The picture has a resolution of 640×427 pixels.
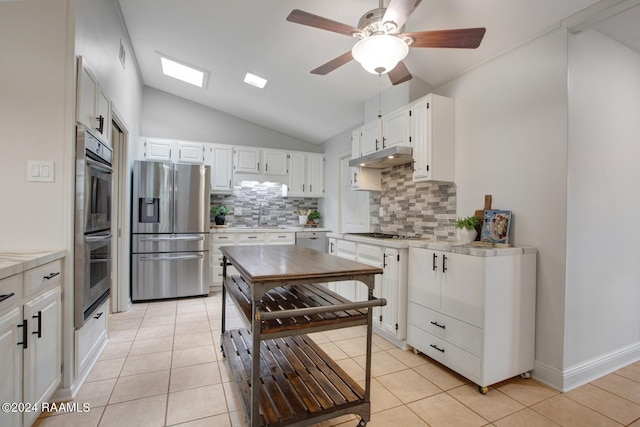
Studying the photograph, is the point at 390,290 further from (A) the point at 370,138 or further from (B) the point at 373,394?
(A) the point at 370,138

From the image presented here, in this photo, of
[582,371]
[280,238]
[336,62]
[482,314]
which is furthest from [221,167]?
[582,371]

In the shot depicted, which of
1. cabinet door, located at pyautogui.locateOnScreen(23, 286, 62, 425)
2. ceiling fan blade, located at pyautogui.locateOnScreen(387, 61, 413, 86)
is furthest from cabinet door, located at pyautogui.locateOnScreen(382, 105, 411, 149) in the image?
cabinet door, located at pyautogui.locateOnScreen(23, 286, 62, 425)

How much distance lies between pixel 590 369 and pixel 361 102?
11.3 feet

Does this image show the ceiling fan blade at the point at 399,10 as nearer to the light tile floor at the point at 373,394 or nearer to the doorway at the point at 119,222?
the light tile floor at the point at 373,394

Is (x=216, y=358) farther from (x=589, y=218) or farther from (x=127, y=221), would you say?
(x=589, y=218)

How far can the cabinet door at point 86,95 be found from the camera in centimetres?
188

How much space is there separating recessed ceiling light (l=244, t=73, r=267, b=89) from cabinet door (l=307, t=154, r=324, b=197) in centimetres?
166

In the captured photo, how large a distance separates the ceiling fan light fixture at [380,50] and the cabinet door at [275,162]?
11.9 ft

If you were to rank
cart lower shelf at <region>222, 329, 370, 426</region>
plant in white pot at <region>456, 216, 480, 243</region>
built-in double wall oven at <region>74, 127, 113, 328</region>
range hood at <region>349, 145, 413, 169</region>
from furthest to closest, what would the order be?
range hood at <region>349, 145, 413, 169</region>, plant in white pot at <region>456, 216, 480, 243</region>, built-in double wall oven at <region>74, 127, 113, 328</region>, cart lower shelf at <region>222, 329, 370, 426</region>

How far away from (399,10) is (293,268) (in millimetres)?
1460

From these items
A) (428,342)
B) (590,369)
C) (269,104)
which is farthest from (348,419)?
(269,104)

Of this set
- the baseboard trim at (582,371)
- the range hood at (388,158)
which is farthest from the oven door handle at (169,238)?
the baseboard trim at (582,371)

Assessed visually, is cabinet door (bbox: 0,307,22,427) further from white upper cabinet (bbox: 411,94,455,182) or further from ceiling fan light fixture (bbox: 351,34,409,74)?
white upper cabinet (bbox: 411,94,455,182)

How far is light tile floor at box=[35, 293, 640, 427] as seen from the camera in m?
1.76
